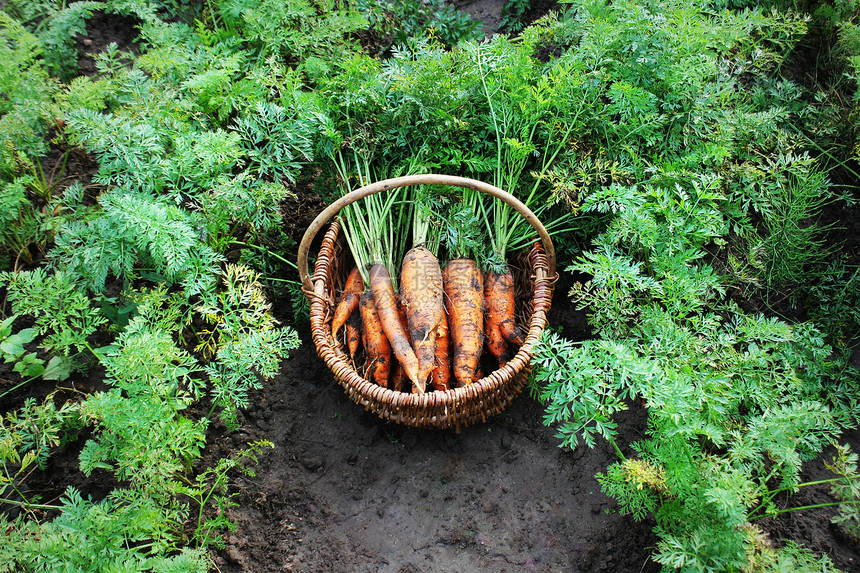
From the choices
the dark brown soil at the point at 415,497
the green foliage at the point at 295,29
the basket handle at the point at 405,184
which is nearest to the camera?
the dark brown soil at the point at 415,497

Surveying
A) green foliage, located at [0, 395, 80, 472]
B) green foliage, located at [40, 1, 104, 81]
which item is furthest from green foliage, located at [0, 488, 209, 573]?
green foliage, located at [40, 1, 104, 81]

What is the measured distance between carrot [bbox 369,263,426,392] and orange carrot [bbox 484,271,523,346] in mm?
403

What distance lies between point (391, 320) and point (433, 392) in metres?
0.45

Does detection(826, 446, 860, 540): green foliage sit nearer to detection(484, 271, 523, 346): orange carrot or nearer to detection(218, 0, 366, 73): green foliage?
detection(484, 271, 523, 346): orange carrot

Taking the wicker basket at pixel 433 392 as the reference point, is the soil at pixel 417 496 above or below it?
below

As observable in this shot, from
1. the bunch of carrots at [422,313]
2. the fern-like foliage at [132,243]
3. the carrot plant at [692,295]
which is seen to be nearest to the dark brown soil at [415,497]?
the carrot plant at [692,295]

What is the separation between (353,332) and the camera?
2547 millimetres

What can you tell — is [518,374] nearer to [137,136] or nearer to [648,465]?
[648,465]

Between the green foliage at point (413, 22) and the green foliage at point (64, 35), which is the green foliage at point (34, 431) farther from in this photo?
the green foliage at point (413, 22)

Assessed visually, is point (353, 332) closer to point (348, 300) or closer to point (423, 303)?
point (348, 300)

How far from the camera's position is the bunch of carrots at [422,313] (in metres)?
2.37

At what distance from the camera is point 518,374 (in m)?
2.21

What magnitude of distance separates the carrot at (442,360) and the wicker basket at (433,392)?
206 millimetres

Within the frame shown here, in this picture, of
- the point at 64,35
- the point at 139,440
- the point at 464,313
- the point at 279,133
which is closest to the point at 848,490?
the point at 464,313
